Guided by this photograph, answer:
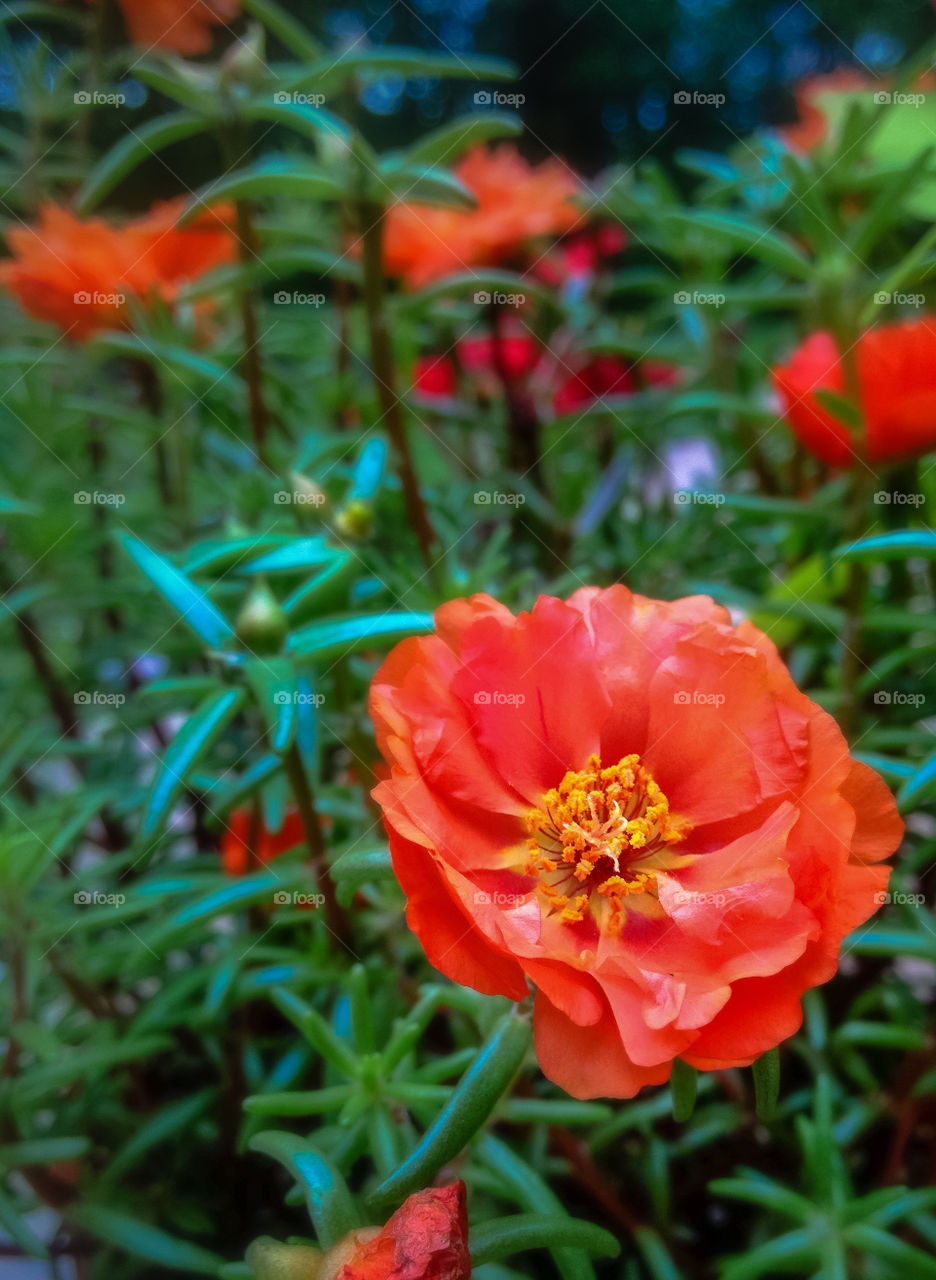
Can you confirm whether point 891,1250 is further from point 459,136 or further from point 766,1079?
point 459,136

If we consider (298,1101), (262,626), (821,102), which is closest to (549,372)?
(821,102)

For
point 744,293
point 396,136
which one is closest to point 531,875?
point 744,293

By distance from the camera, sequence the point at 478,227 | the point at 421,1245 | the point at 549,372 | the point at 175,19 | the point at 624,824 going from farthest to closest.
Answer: the point at 549,372 < the point at 478,227 < the point at 175,19 < the point at 624,824 < the point at 421,1245

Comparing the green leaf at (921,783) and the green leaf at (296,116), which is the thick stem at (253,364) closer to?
the green leaf at (296,116)

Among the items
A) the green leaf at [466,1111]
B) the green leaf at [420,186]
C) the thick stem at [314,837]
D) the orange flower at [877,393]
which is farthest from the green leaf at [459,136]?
the green leaf at [466,1111]

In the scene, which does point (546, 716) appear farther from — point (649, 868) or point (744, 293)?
point (744, 293)

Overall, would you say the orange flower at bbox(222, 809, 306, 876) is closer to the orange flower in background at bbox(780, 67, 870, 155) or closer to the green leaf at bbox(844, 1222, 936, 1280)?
the green leaf at bbox(844, 1222, 936, 1280)
